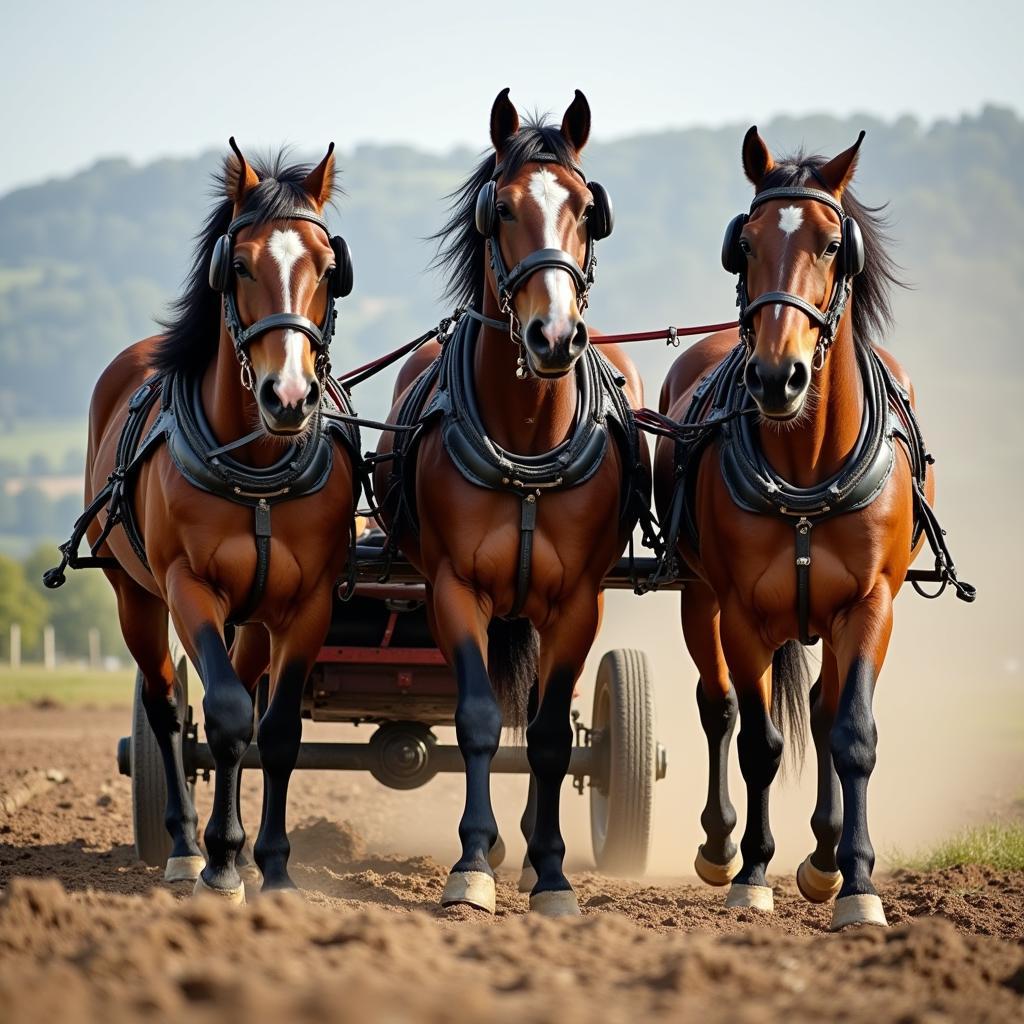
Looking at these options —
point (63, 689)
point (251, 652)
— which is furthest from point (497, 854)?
point (63, 689)

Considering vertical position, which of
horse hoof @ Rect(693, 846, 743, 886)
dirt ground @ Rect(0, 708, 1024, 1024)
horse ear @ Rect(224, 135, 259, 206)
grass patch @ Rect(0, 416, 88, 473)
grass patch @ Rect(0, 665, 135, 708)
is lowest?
grass patch @ Rect(0, 665, 135, 708)

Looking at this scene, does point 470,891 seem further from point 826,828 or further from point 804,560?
point 804,560

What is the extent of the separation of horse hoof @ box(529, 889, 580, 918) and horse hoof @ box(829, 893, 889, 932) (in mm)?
893

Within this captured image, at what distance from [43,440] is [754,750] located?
166790 mm

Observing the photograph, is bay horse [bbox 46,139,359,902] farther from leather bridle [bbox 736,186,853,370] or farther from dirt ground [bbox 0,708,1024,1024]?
leather bridle [bbox 736,186,853,370]

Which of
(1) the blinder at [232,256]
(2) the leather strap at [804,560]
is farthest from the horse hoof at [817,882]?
(1) the blinder at [232,256]

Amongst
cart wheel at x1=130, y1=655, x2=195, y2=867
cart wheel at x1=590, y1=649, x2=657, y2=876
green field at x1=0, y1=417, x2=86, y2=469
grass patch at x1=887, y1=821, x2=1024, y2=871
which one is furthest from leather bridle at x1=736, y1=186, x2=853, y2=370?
green field at x1=0, y1=417, x2=86, y2=469

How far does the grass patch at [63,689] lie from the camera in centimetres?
2283

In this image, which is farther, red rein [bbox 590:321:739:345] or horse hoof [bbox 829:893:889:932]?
red rein [bbox 590:321:739:345]

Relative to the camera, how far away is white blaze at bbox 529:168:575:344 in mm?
5031

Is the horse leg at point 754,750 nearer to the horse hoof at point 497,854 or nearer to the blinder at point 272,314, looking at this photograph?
the horse hoof at point 497,854

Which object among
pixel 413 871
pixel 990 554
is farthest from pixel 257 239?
pixel 990 554

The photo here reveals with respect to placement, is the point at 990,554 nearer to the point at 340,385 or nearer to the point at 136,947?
the point at 340,385

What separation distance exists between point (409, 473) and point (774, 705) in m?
2.03
